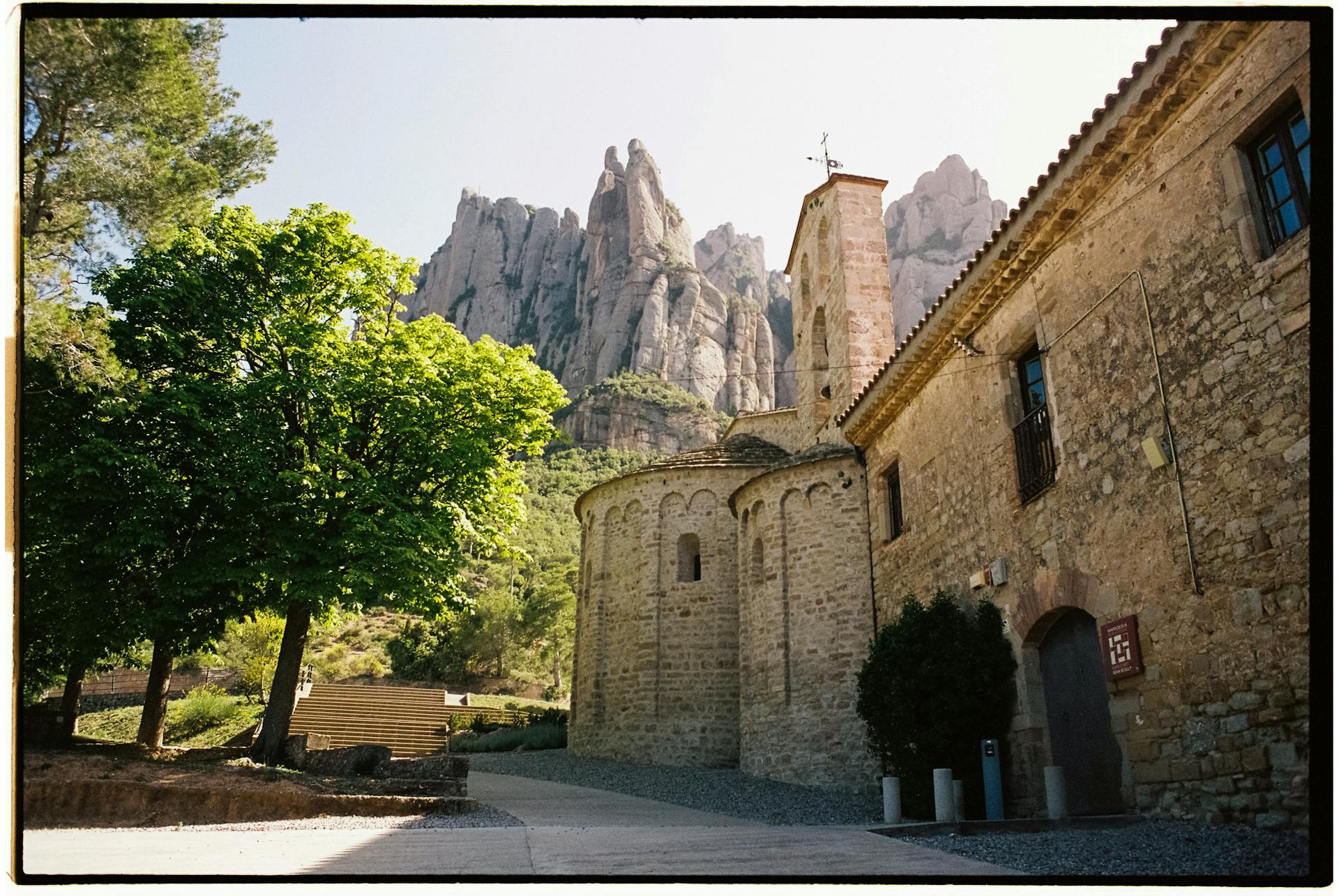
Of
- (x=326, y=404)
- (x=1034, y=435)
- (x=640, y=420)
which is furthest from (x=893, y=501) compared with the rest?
(x=640, y=420)

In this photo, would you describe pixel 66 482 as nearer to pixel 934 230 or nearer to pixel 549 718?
pixel 549 718

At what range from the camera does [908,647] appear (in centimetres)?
1110

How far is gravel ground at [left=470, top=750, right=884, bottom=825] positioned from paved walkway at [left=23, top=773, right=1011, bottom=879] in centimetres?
316

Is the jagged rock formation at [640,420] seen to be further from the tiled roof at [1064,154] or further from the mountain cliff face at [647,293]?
the tiled roof at [1064,154]

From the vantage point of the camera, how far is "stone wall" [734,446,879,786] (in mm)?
15089

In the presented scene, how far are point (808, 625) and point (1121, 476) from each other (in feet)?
29.0

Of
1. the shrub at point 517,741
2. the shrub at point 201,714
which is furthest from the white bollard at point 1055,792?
the shrub at point 201,714

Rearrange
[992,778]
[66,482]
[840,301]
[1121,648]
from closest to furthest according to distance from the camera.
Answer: [1121,648]
[992,778]
[66,482]
[840,301]

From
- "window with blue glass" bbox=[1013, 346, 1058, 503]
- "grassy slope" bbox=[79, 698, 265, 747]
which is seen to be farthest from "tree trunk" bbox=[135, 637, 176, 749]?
"window with blue glass" bbox=[1013, 346, 1058, 503]

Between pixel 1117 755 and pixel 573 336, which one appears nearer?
pixel 1117 755

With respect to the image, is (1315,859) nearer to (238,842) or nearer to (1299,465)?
(1299,465)

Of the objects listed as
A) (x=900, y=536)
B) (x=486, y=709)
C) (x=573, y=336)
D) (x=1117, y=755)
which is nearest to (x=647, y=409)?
(x=573, y=336)

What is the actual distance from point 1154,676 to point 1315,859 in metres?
2.86

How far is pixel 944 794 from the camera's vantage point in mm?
9109
